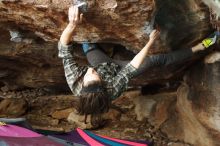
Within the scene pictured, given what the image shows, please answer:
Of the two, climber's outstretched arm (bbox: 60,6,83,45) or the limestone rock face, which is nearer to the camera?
climber's outstretched arm (bbox: 60,6,83,45)

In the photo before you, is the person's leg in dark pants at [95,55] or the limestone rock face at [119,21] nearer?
the limestone rock face at [119,21]

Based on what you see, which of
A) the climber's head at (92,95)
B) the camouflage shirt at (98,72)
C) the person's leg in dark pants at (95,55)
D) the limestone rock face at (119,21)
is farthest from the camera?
the person's leg in dark pants at (95,55)

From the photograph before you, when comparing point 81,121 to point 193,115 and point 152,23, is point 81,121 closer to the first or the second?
point 193,115

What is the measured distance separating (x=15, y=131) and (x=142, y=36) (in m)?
1.71

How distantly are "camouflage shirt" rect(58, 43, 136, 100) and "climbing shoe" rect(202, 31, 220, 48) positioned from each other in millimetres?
915

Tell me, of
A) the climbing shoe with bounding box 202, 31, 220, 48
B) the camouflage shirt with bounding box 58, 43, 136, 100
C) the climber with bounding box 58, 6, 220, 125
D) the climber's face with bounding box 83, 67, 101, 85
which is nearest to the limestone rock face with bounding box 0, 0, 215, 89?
the climbing shoe with bounding box 202, 31, 220, 48

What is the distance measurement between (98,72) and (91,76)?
24 cm

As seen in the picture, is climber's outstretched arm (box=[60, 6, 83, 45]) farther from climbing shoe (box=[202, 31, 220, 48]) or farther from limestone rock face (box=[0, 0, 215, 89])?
climbing shoe (box=[202, 31, 220, 48])

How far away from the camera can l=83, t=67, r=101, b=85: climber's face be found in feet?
9.63

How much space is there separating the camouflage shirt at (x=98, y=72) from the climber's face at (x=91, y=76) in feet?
0.39

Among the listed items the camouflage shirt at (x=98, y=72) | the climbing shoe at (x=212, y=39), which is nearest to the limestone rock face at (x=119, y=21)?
the climbing shoe at (x=212, y=39)

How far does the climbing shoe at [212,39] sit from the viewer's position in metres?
3.59

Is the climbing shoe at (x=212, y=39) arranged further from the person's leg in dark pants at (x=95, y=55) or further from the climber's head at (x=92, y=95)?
the climber's head at (x=92, y=95)

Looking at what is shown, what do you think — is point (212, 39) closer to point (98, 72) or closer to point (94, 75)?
point (98, 72)
